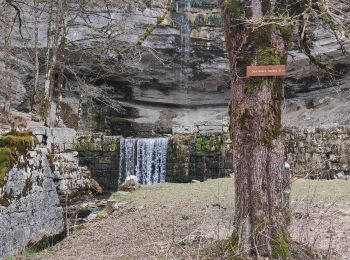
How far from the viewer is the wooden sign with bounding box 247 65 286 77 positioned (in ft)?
13.1

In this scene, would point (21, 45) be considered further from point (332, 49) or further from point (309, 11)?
point (309, 11)

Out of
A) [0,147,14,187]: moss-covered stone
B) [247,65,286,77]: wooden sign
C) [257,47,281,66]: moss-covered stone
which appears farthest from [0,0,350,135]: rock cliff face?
[247,65,286,77]: wooden sign

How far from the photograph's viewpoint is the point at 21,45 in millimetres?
18344

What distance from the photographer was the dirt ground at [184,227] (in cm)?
449

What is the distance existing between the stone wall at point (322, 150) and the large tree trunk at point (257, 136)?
27.1ft

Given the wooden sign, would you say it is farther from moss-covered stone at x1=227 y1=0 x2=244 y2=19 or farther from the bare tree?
moss-covered stone at x1=227 y1=0 x2=244 y2=19

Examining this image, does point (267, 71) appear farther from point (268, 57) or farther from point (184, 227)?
point (184, 227)

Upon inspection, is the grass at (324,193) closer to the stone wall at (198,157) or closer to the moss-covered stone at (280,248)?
the moss-covered stone at (280,248)

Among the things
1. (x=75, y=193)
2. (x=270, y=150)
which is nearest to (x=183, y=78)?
(x=75, y=193)

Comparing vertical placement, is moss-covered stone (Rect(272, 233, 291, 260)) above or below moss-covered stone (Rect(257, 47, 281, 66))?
below

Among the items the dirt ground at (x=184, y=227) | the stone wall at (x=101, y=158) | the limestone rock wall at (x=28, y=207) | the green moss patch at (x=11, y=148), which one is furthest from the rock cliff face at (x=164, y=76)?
the green moss patch at (x=11, y=148)

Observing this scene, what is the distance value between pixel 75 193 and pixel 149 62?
36.2 feet

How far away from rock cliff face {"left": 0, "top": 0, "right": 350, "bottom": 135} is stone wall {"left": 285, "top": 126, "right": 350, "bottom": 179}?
6291 millimetres

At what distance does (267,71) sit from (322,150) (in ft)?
30.0
